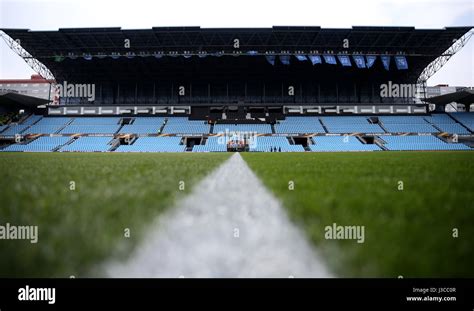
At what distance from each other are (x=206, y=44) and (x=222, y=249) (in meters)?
33.6

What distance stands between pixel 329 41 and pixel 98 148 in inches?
1084

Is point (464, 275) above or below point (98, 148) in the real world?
below

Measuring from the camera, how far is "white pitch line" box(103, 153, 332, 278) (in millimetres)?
1158

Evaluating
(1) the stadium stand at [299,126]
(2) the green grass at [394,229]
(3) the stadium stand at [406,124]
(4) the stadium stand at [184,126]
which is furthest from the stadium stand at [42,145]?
(3) the stadium stand at [406,124]

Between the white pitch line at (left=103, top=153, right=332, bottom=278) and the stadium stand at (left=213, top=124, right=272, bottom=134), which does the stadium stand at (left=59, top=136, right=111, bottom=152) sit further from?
the white pitch line at (left=103, top=153, right=332, bottom=278)

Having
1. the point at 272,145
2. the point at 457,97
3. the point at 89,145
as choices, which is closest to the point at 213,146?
the point at 272,145

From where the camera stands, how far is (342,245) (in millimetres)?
1204

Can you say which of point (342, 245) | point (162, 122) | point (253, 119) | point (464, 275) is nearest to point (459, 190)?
point (464, 275)

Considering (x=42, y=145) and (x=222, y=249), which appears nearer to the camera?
(x=222, y=249)

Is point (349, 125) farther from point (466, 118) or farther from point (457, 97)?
point (466, 118)

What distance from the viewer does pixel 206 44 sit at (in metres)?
32.1

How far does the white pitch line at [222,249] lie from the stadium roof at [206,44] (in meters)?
31.8
